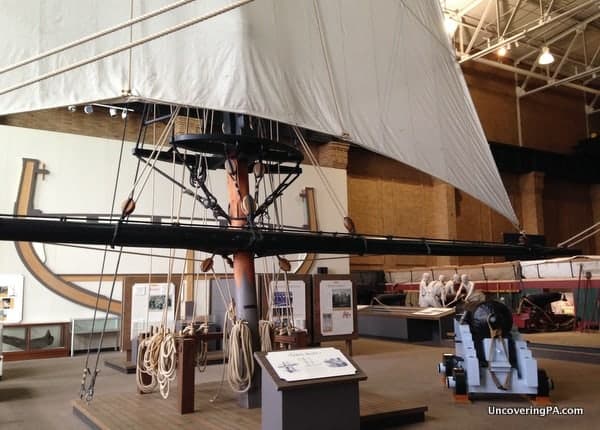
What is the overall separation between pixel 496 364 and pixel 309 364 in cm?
178

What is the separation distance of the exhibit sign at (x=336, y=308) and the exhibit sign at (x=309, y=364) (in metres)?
3.80

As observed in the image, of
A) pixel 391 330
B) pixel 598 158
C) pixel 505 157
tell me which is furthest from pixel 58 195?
pixel 598 158

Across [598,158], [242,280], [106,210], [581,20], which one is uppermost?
[581,20]

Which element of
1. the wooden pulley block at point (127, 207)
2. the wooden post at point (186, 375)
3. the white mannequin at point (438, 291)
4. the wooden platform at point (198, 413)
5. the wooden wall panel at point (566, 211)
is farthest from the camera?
the wooden wall panel at point (566, 211)

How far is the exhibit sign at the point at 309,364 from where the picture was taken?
2.61 metres

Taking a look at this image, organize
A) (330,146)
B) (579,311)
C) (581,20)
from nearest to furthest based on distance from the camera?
(579,311)
(330,146)
(581,20)

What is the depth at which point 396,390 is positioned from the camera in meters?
4.42

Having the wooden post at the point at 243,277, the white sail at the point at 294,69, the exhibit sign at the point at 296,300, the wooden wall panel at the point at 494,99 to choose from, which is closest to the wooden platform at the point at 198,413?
the wooden post at the point at 243,277

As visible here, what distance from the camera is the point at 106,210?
911 cm

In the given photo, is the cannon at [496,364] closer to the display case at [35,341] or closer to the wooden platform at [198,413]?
the wooden platform at [198,413]

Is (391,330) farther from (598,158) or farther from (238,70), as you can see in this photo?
(598,158)

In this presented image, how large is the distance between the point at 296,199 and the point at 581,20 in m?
9.63

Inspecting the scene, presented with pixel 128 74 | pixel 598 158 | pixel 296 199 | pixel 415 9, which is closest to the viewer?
pixel 128 74

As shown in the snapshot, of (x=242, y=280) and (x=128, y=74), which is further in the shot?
(x=242, y=280)
